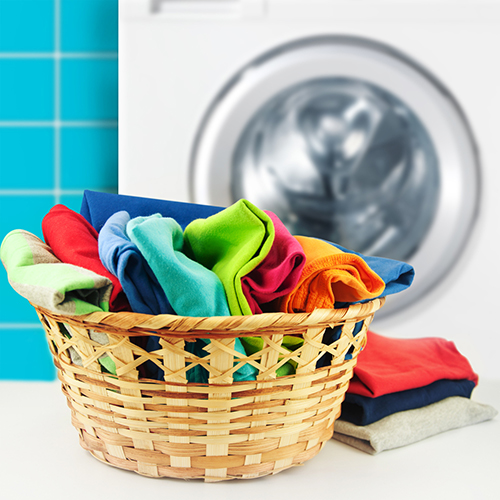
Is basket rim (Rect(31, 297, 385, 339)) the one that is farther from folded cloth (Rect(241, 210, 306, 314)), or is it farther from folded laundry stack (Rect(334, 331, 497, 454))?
folded laundry stack (Rect(334, 331, 497, 454))

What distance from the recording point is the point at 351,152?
2.82 feet

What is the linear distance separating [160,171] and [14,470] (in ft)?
1.56

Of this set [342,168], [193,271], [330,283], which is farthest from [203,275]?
[342,168]

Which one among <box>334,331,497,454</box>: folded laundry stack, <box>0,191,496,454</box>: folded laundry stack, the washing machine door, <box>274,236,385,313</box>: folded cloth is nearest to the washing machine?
the washing machine door

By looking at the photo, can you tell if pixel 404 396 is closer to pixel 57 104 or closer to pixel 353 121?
pixel 353 121

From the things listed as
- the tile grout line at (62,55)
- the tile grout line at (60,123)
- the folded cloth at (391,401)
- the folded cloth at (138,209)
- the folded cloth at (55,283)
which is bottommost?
the folded cloth at (391,401)

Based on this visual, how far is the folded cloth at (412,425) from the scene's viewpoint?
60 cm

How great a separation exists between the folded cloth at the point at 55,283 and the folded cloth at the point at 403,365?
34 centimetres

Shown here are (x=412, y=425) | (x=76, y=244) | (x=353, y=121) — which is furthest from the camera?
(x=353, y=121)

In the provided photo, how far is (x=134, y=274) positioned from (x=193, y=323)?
7 cm

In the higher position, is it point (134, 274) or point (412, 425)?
point (134, 274)

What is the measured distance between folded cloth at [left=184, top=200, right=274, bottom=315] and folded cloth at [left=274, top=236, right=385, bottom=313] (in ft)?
0.18

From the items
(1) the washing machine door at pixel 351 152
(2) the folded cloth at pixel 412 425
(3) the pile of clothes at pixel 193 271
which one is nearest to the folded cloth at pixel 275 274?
(3) the pile of clothes at pixel 193 271

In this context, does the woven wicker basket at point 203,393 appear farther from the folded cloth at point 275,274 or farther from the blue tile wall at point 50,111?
the blue tile wall at point 50,111
